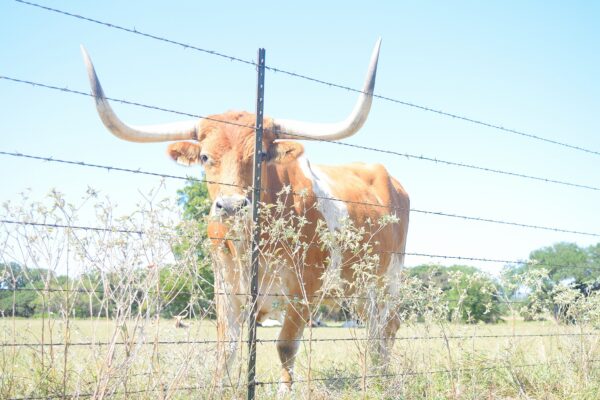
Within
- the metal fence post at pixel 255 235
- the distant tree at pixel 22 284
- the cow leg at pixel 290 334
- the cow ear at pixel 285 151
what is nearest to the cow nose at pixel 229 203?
the metal fence post at pixel 255 235

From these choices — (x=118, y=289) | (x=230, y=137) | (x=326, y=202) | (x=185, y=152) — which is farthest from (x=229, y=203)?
(x=326, y=202)

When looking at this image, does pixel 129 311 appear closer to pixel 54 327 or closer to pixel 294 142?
pixel 54 327

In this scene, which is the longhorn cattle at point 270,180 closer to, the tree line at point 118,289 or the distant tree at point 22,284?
the tree line at point 118,289

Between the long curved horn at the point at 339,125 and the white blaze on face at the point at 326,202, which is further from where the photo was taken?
the white blaze on face at the point at 326,202

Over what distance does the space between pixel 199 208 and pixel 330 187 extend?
292 cm

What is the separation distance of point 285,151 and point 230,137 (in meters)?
0.53

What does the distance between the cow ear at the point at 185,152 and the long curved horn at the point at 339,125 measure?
0.68m

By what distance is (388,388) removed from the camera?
4277 millimetres

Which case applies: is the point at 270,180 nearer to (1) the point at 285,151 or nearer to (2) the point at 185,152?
(1) the point at 285,151

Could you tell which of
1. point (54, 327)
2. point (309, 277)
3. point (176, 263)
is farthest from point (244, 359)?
point (309, 277)

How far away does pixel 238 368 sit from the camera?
3420mm

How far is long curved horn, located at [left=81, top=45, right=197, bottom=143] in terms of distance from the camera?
3952 mm

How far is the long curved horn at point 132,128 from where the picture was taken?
13.0 feet

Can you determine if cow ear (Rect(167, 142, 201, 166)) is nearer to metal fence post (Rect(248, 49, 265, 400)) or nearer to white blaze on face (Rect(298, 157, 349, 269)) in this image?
white blaze on face (Rect(298, 157, 349, 269))
